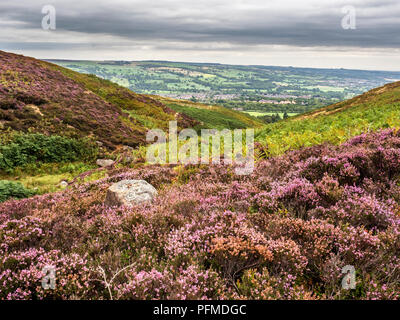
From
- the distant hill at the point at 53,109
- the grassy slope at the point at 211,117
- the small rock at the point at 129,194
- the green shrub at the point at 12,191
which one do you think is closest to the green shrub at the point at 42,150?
the distant hill at the point at 53,109

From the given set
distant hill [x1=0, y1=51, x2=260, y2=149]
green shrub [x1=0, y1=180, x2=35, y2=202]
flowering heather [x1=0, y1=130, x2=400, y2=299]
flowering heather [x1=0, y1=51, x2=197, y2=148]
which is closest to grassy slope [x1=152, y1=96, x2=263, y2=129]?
distant hill [x1=0, y1=51, x2=260, y2=149]

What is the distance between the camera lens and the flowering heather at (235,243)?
116 inches

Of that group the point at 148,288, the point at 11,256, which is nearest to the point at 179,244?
the point at 148,288

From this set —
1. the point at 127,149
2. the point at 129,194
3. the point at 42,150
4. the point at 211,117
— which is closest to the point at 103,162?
the point at 42,150

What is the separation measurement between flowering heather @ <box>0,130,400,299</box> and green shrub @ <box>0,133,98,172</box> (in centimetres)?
1176

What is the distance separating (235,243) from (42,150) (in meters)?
18.3

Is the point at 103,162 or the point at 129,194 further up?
the point at 129,194

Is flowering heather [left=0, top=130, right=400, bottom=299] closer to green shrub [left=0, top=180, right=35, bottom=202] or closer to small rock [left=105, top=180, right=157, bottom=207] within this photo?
small rock [left=105, top=180, right=157, bottom=207]

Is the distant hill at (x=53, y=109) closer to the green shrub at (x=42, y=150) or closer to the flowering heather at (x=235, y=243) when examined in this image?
the green shrub at (x=42, y=150)

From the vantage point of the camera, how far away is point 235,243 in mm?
3408

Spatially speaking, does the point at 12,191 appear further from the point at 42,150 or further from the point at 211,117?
the point at 211,117

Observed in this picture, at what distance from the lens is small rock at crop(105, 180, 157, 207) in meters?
6.13
